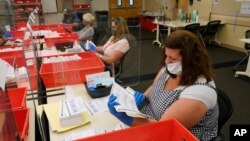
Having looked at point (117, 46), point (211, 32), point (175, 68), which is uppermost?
point (175, 68)

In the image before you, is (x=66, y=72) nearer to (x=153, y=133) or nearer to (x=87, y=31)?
(x=153, y=133)

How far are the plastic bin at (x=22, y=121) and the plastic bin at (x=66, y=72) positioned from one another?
1.92 ft

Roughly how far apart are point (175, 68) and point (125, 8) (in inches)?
326

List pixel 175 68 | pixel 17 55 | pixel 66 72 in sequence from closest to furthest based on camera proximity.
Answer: pixel 175 68 → pixel 66 72 → pixel 17 55

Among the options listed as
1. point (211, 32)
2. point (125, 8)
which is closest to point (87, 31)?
point (211, 32)

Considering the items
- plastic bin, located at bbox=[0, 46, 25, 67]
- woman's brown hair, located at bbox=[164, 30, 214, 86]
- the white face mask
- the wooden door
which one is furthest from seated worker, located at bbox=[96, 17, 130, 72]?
the wooden door

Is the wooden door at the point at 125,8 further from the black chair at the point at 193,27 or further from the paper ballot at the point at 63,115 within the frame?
the paper ballot at the point at 63,115

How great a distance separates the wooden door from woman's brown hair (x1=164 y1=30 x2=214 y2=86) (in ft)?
Result: 26.1

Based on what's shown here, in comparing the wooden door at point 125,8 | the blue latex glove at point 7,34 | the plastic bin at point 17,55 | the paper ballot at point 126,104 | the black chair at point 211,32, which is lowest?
the black chair at point 211,32

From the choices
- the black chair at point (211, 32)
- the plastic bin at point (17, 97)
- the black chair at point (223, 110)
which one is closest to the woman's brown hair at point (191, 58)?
the black chair at point (223, 110)

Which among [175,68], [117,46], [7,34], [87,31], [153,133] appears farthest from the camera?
[87,31]

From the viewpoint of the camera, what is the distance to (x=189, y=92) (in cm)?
118

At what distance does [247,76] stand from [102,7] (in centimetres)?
623

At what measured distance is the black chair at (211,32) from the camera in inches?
225
